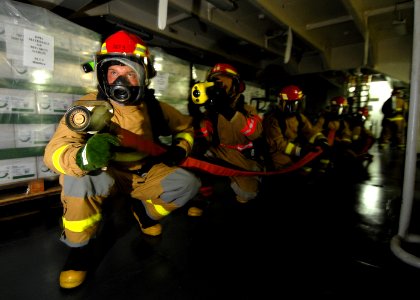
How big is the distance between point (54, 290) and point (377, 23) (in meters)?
6.36

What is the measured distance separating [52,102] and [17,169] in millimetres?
629

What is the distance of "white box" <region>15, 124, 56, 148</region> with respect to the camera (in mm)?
1982

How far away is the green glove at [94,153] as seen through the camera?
3.78ft

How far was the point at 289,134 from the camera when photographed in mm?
3668

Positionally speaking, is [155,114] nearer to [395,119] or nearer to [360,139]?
[360,139]

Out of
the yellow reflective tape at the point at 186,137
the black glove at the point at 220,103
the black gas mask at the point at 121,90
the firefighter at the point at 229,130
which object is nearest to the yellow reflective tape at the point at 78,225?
the black gas mask at the point at 121,90

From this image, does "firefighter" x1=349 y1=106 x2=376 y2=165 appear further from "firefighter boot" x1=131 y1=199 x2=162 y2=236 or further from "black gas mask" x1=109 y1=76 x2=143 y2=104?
"black gas mask" x1=109 y1=76 x2=143 y2=104

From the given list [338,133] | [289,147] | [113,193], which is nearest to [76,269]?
[113,193]

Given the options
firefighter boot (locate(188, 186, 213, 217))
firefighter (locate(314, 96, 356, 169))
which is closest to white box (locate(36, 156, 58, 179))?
firefighter boot (locate(188, 186, 213, 217))

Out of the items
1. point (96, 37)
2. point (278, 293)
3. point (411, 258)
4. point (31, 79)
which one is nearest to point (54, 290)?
point (278, 293)

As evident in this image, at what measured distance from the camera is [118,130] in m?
1.48

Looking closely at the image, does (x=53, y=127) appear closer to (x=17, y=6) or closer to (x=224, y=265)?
(x=17, y=6)

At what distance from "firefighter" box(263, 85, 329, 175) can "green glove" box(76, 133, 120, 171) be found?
259cm

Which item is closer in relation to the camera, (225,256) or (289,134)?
(225,256)
